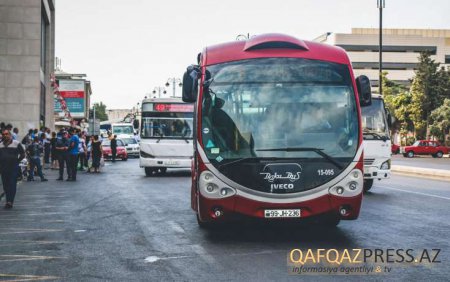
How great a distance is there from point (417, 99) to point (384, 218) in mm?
69608

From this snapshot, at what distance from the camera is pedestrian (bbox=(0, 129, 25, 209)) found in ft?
47.7

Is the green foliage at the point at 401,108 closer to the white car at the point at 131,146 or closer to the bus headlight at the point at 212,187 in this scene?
the white car at the point at 131,146

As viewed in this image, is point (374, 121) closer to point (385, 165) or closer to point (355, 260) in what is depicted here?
point (385, 165)

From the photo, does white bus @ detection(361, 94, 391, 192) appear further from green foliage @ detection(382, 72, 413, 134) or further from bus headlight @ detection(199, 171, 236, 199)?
green foliage @ detection(382, 72, 413, 134)

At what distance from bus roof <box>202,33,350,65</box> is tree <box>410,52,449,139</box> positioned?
70.2 metres

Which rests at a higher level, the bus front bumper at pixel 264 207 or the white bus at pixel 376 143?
the white bus at pixel 376 143

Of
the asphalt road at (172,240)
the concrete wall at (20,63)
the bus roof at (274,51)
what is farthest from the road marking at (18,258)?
the concrete wall at (20,63)

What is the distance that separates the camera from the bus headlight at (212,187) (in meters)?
9.23

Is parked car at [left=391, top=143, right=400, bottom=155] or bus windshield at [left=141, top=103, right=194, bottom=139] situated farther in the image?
parked car at [left=391, top=143, right=400, bottom=155]

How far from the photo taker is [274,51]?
9.88m

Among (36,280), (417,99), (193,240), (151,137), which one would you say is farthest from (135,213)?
(417,99)

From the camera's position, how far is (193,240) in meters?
9.47

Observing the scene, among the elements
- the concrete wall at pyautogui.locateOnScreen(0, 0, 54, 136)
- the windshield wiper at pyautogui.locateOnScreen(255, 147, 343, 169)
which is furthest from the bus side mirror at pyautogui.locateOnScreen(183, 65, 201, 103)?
the concrete wall at pyautogui.locateOnScreen(0, 0, 54, 136)

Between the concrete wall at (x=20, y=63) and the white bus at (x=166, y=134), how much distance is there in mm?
20989
